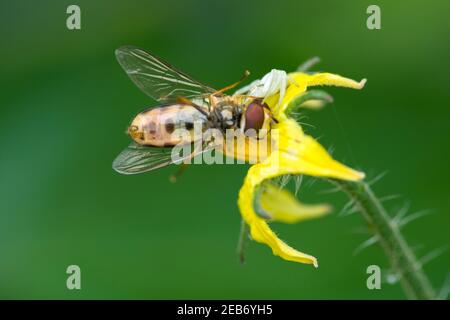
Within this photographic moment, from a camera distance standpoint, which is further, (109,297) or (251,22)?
(251,22)

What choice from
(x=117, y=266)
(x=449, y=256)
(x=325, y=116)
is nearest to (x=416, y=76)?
(x=325, y=116)

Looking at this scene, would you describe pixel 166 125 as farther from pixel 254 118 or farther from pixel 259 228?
pixel 259 228

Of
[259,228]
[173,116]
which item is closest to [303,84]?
[173,116]

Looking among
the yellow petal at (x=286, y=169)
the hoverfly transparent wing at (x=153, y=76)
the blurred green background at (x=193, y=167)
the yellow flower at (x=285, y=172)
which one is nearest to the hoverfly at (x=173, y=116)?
the hoverfly transparent wing at (x=153, y=76)

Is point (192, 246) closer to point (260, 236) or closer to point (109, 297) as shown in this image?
point (109, 297)

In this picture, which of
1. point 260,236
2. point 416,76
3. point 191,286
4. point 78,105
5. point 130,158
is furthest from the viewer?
point 78,105

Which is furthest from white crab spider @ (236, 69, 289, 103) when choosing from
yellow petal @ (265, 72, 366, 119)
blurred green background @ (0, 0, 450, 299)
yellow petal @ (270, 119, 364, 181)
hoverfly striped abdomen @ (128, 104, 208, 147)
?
blurred green background @ (0, 0, 450, 299)

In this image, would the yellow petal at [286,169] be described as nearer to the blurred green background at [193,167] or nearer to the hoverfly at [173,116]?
the hoverfly at [173,116]

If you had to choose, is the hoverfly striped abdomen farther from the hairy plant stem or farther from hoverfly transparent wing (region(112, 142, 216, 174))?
the hairy plant stem
